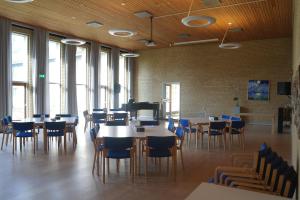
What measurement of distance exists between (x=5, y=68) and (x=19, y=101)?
5.05 feet

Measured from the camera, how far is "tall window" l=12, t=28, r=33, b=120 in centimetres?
995

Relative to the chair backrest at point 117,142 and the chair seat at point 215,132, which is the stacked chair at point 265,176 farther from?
the chair seat at point 215,132

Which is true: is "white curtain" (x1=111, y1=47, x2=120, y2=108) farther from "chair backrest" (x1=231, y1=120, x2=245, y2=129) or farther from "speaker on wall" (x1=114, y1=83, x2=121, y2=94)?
"chair backrest" (x1=231, y1=120, x2=245, y2=129)

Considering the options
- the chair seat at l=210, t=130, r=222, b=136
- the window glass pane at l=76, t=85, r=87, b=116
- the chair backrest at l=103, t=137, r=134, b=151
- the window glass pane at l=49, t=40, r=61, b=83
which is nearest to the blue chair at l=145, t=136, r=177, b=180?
the chair backrest at l=103, t=137, r=134, b=151

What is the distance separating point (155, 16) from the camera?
8.81 m


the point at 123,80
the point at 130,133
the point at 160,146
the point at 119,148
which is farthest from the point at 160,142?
the point at 123,80

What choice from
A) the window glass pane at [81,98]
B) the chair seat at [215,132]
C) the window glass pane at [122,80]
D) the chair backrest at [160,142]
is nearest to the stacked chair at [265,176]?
the chair backrest at [160,142]

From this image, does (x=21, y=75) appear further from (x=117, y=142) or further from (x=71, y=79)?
(x=117, y=142)

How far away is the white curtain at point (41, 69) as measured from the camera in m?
10.3

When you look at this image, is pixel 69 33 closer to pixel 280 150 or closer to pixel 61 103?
pixel 61 103

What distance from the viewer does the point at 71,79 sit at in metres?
11.8

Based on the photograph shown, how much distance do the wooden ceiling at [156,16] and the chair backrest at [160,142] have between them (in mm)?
4655

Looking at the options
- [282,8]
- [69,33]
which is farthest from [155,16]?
[69,33]

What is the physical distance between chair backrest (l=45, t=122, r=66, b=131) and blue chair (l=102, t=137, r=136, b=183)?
8.09 ft
